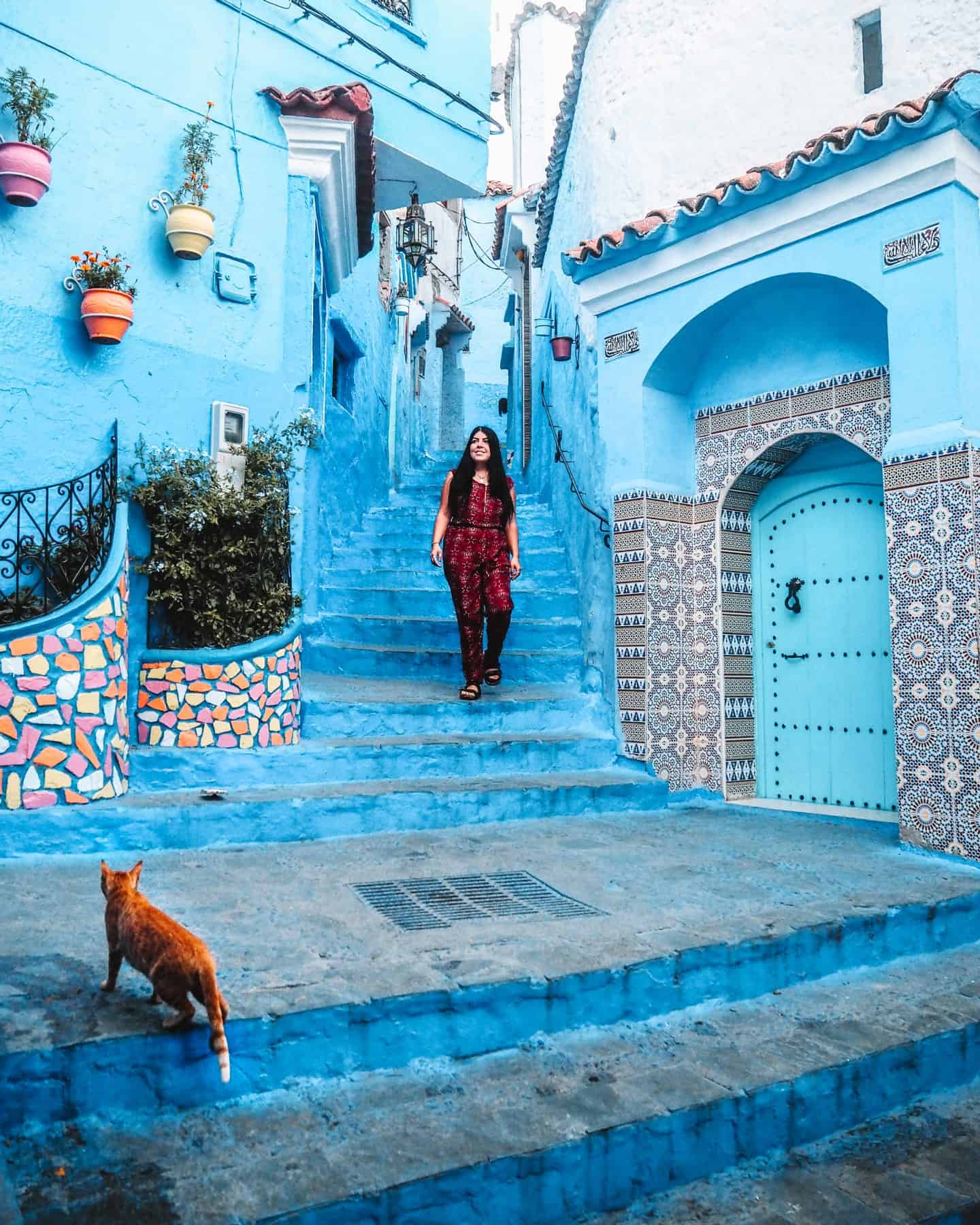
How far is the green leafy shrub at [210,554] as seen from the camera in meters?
5.13

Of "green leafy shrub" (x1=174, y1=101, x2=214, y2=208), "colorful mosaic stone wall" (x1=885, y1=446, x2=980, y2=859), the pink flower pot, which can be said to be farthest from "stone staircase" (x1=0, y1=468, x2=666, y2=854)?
"green leafy shrub" (x1=174, y1=101, x2=214, y2=208)

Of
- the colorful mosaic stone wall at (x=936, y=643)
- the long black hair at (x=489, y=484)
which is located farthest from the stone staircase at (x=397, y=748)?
the colorful mosaic stone wall at (x=936, y=643)

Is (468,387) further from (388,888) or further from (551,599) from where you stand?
(388,888)

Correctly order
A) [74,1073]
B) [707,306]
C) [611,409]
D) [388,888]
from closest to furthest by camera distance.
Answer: [74,1073], [388,888], [707,306], [611,409]

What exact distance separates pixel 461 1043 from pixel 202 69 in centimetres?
612

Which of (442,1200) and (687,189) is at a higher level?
(687,189)

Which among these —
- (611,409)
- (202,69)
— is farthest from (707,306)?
(202,69)

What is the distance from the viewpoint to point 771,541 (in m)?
6.38

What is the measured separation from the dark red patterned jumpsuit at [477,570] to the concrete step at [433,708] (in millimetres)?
297

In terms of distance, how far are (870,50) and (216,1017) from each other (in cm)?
677

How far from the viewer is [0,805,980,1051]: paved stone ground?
2.69 metres

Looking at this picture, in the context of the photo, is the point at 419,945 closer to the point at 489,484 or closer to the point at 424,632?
the point at 489,484

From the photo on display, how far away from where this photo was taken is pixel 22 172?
4.89 m

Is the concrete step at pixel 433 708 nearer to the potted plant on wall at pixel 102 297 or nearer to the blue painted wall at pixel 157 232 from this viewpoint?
the blue painted wall at pixel 157 232
